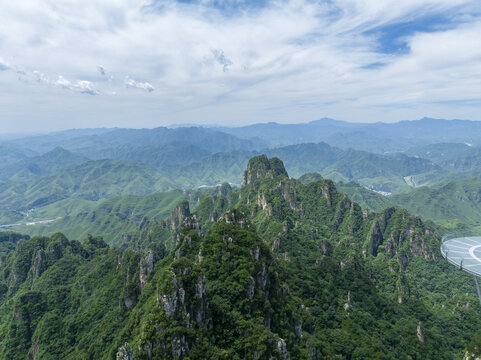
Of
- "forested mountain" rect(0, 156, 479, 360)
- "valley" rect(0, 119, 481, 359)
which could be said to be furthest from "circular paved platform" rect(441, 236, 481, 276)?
"forested mountain" rect(0, 156, 479, 360)

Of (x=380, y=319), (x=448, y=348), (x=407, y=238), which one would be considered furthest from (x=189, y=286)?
(x=407, y=238)

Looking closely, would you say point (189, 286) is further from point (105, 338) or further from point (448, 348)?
point (448, 348)

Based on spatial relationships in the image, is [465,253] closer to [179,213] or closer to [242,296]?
[242,296]

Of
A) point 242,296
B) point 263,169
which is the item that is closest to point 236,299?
point 242,296

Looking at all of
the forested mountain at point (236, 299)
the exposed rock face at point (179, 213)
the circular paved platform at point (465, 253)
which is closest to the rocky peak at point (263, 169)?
the forested mountain at point (236, 299)

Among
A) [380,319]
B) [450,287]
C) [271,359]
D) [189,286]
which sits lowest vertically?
[450,287]

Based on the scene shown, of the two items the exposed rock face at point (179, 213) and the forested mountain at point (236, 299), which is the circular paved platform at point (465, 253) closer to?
the forested mountain at point (236, 299)
